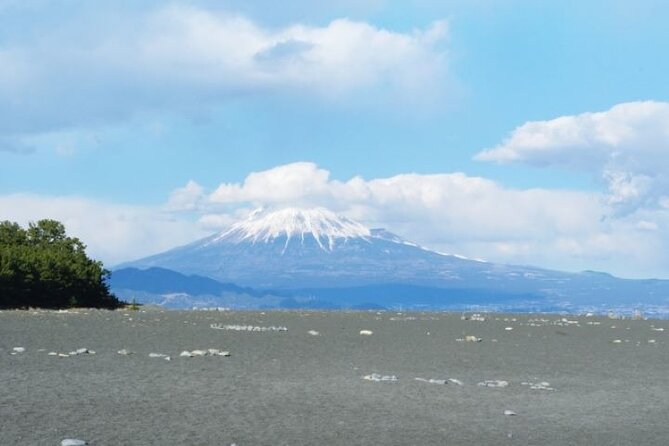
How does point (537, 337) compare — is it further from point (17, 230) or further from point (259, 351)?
point (17, 230)

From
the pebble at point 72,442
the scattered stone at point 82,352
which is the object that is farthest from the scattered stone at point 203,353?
the pebble at point 72,442

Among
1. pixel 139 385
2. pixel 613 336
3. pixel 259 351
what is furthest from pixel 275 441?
pixel 613 336

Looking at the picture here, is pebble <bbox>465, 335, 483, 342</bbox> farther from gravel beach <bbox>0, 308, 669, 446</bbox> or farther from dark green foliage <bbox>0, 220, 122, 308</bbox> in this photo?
dark green foliage <bbox>0, 220, 122, 308</bbox>

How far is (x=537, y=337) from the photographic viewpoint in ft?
156

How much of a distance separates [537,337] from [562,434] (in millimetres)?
29274

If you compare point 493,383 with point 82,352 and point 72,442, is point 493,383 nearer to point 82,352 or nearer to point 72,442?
point 82,352

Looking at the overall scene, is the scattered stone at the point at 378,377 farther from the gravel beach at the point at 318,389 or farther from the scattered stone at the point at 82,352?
the scattered stone at the point at 82,352

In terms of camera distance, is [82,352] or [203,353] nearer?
[82,352]

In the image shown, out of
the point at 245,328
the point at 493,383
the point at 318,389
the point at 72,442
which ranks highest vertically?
the point at 245,328

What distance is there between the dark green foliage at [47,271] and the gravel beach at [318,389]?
777 inches

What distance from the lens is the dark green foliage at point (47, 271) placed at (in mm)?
62031

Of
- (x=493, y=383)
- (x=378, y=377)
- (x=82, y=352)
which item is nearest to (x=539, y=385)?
(x=493, y=383)

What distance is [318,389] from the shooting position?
24188 millimetres

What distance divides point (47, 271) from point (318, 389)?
1763 inches
